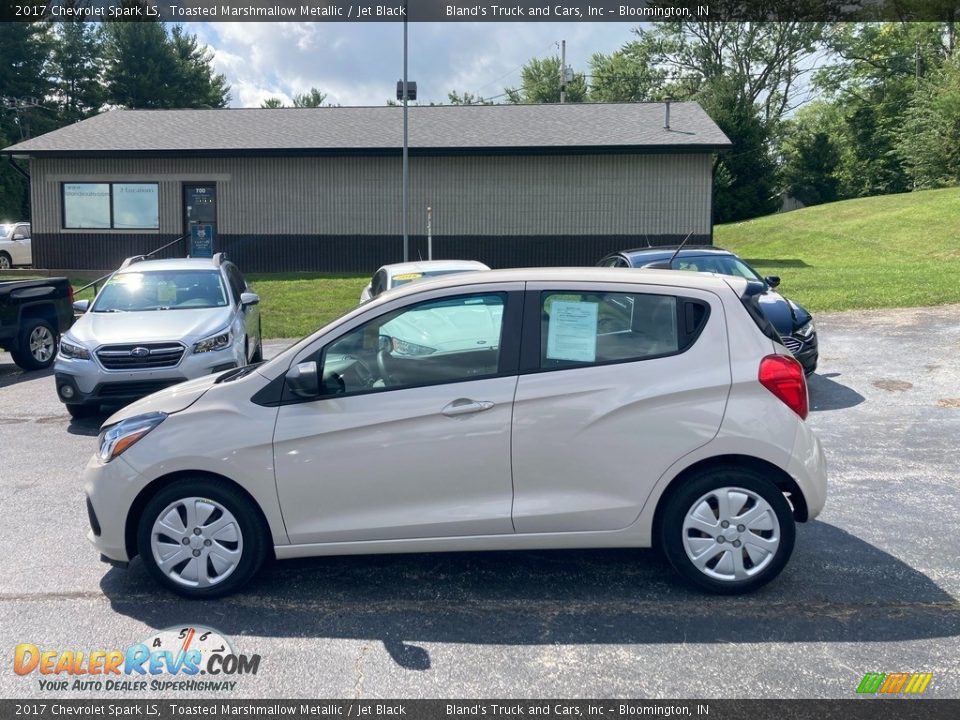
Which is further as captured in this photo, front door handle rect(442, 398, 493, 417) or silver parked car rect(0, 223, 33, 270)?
silver parked car rect(0, 223, 33, 270)

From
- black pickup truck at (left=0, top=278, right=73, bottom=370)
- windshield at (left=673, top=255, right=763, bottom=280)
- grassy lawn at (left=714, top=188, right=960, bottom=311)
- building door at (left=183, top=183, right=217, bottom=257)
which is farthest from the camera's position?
building door at (left=183, top=183, right=217, bottom=257)

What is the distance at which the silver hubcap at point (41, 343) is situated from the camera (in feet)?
44.1

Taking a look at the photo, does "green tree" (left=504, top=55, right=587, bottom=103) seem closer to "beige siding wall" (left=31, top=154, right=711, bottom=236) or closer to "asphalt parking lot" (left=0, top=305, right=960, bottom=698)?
"beige siding wall" (left=31, top=154, right=711, bottom=236)

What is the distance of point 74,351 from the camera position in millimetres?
9531

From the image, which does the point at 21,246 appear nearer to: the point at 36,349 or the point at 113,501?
the point at 36,349

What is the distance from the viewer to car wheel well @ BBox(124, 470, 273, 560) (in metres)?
4.82

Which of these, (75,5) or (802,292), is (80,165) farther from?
(75,5)

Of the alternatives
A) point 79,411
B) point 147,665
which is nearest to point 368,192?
point 79,411

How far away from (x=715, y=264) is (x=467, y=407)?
26.4 feet

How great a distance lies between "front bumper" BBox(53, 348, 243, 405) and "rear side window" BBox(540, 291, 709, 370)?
559 centimetres

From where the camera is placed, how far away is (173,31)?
59344mm

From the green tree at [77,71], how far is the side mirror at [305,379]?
5565 cm

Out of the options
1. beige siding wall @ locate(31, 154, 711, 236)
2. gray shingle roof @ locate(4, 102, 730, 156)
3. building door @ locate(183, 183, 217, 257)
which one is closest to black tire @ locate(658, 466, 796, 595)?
gray shingle roof @ locate(4, 102, 730, 156)

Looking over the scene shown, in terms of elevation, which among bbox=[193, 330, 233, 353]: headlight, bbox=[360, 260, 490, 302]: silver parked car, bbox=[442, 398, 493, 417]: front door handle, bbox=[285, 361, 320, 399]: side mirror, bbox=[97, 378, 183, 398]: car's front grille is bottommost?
bbox=[97, 378, 183, 398]: car's front grille
